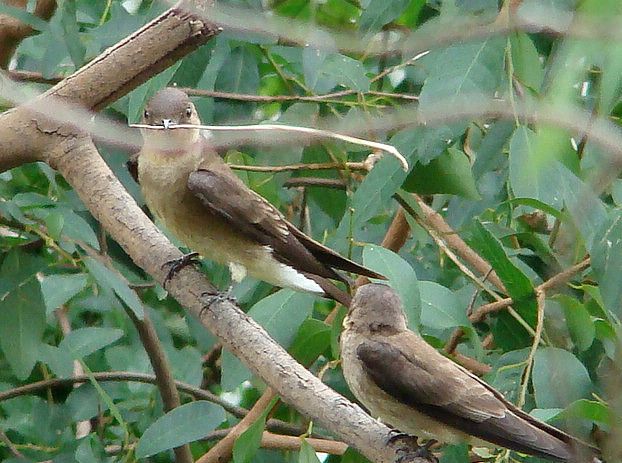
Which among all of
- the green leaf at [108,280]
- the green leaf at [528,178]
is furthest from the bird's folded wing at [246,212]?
the green leaf at [528,178]

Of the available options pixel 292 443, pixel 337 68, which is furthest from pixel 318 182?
pixel 292 443

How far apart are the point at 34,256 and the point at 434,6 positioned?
132 centimetres

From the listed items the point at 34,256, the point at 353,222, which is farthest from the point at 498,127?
the point at 34,256

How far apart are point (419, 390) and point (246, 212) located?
666mm

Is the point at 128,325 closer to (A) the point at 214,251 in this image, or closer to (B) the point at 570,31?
(A) the point at 214,251

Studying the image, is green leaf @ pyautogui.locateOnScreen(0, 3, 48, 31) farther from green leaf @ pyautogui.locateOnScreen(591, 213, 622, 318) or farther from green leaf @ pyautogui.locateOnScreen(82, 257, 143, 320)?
green leaf @ pyautogui.locateOnScreen(591, 213, 622, 318)

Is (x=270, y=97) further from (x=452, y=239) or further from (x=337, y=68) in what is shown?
(x=452, y=239)

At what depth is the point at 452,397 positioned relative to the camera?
265cm

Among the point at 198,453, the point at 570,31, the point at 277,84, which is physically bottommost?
the point at 198,453

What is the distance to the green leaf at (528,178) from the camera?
7.57 ft

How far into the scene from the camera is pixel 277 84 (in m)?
3.63

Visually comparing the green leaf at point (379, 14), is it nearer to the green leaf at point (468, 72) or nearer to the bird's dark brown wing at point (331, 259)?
the green leaf at point (468, 72)

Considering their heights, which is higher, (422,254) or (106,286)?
(106,286)

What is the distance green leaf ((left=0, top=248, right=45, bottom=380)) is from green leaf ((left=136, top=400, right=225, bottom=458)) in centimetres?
37
